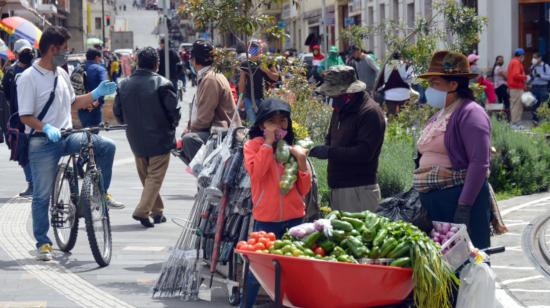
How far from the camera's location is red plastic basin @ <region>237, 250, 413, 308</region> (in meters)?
5.70

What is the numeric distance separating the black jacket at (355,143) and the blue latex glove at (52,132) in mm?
2574

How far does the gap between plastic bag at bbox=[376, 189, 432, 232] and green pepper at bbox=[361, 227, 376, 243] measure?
100 centimetres

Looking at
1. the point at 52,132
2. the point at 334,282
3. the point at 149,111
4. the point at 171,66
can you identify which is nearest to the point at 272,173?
the point at 334,282

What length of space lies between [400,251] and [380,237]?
0.50ft

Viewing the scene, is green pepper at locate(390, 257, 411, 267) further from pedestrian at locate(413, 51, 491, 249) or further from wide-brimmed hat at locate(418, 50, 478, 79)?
wide-brimmed hat at locate(418, 50, 478, 79)

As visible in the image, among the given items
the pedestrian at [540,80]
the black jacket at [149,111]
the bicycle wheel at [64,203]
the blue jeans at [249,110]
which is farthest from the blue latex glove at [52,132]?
the pedestrian at [540,80]

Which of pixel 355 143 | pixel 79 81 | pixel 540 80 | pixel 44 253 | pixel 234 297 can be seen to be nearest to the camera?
pixel 355 143

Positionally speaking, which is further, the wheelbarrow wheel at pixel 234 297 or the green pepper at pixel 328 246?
the wheelbarrow wheel at pixel 234 297

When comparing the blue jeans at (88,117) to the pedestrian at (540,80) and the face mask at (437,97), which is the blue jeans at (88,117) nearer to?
the face mask at (437,97)

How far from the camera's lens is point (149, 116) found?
38.5 ft

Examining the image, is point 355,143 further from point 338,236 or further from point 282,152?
point 338,236

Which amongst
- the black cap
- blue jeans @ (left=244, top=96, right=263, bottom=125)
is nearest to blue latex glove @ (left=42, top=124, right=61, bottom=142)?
the black cap

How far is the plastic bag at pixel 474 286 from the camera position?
6195mm

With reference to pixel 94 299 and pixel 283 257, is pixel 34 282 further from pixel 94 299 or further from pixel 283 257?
pixel 283 257
